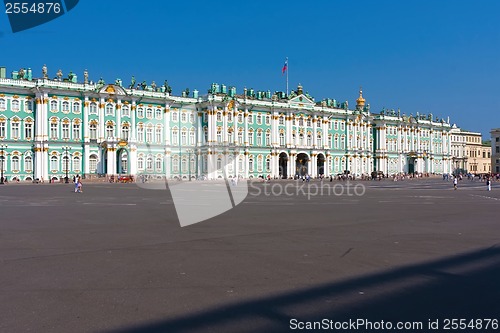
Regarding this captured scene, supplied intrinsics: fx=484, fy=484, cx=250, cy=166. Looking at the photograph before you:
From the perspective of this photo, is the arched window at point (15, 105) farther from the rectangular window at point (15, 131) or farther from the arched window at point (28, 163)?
the arched window at point (28, 163)

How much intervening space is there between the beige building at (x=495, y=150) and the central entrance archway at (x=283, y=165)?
296ft

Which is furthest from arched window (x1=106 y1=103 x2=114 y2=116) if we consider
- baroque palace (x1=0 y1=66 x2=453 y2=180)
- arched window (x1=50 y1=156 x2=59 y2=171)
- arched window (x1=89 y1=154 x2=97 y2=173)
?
arched window (x1=50 y1=156 x2=59 y2=171)

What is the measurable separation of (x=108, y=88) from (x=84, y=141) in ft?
28.5

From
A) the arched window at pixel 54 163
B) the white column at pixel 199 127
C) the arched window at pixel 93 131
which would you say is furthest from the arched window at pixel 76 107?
the white column at pixel 199 127

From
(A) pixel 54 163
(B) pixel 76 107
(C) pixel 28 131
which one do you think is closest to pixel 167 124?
(B) pixel 76 107

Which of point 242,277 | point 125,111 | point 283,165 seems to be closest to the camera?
point 242,277

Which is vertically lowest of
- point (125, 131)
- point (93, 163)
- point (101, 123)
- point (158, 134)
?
point (93, 163)

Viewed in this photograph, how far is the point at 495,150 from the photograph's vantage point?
151125mm

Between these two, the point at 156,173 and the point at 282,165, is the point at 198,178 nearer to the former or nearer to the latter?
the point at 156,173

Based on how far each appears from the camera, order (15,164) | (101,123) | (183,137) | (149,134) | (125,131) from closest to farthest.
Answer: (15,164) < (101,123) < (125,131) < (149,134) < (183,137)

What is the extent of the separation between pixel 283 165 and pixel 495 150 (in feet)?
301

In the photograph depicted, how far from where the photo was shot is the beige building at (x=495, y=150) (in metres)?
150

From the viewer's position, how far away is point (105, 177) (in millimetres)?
70125

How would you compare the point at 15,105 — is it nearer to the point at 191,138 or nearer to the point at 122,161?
the point at 122,161
